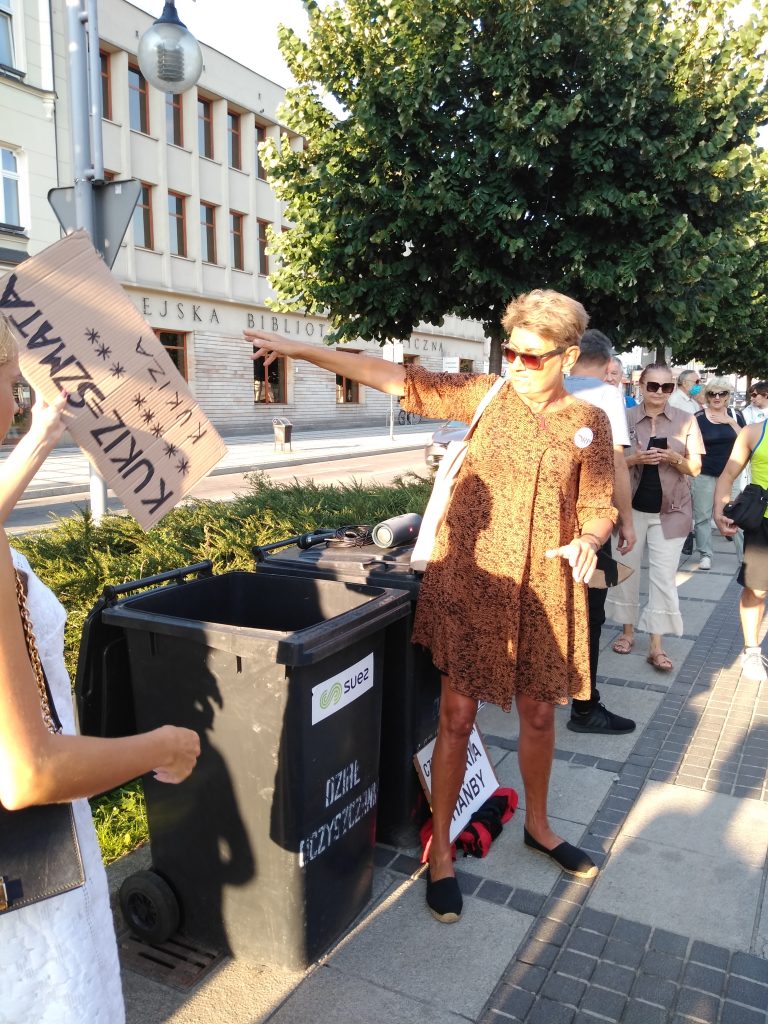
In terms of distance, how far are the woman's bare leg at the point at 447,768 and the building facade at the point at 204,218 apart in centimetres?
2182

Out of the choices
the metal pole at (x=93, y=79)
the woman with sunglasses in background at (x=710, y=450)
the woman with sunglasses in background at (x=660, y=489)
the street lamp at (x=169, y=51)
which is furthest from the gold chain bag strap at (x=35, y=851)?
the woman with sunglasses in background at (x=710, y=450)

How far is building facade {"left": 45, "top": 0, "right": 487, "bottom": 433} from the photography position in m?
23.4

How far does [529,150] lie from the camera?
7727mm

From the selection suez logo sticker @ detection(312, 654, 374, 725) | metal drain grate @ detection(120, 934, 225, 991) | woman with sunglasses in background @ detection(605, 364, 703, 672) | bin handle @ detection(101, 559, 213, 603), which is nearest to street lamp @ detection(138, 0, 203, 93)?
woman with sunglasses in background @ detection(605, 364, 703, 672)

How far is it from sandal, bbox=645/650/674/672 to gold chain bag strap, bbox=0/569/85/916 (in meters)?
4.54

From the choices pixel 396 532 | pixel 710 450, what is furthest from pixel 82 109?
pixel 710 450

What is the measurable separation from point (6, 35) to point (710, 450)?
19.6 m

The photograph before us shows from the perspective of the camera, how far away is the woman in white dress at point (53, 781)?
42.4 inches

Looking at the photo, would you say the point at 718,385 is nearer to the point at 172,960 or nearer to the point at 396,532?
the point at 396,532

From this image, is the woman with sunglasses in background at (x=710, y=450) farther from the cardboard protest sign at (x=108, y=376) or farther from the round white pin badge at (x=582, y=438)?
the cardboard protest sign at (x=108, y=376)

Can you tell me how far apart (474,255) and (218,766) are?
7.05 metres

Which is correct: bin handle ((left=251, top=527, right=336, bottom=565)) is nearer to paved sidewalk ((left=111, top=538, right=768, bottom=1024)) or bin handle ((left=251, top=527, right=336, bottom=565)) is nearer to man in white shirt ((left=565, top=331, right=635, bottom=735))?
paved sidewalk ((left=111, top=538, right=768, bottom=1024))

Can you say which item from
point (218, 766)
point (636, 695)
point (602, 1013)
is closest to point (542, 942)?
point (602, 1013)

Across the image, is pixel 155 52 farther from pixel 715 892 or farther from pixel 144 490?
pixel 715 892
